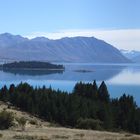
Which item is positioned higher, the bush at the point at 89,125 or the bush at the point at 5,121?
the bush at the point at 5,121

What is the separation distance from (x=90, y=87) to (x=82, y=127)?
3431 cm

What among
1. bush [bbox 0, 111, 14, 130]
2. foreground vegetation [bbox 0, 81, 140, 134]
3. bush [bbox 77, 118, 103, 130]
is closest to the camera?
bush [bbox 0, 111, 14, 130]

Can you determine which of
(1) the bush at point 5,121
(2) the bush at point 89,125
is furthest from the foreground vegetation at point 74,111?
Result: (1) the bush at point 5,121

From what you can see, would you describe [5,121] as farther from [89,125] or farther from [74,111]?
[74,111]

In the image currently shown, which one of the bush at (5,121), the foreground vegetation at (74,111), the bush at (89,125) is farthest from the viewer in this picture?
the foreground vegetation at (74,111)

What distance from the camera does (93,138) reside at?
91.8ft

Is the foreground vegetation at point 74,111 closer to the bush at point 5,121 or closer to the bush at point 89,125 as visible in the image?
the bush at point 89,125

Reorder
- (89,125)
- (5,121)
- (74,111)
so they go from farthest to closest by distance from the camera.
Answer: (74,111)
(89,125)
(5,121)

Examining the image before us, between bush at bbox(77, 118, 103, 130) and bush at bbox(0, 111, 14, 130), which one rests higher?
bush at bbox(0, 111, 14, 130)

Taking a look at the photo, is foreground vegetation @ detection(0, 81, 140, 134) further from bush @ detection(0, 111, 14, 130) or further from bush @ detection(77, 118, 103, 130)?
bush @ detection(0, 111, 14, 130)

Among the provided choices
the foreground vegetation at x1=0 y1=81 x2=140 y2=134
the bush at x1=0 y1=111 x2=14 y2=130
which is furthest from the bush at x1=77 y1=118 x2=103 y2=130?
the bush at x1=0 y1=111 x2=14 y2=130

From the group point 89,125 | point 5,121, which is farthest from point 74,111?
point 5,121

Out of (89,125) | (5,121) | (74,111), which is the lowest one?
(89,125)

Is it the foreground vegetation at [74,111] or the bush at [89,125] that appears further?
the foreground vegetation at [74,111]
